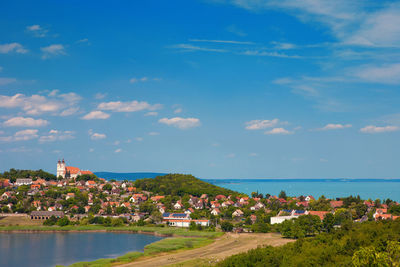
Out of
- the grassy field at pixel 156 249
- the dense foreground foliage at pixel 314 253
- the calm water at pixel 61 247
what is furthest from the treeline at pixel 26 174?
the dense foreground foliage at pixel 314 253

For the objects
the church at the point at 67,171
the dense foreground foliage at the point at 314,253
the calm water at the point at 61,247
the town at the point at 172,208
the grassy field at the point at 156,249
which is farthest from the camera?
the church at the point at 67,171

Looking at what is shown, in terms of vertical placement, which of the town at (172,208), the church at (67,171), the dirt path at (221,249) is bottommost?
the dirt path at (221,249)

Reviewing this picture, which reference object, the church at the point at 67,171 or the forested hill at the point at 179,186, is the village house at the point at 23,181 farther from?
the forested hill at the point at 179,186

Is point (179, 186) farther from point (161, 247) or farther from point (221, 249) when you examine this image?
point (221, 249)

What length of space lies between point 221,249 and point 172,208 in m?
45.8

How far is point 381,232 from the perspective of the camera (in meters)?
40.6

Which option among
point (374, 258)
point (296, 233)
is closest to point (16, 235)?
point (296, 233)

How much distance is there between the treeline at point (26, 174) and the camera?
132775 mm

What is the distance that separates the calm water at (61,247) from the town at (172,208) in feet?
38.2

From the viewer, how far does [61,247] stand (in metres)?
61.7

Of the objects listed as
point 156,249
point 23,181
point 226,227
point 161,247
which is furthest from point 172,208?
point 23,181

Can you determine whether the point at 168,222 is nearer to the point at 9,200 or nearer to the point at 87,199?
the point at 87,199

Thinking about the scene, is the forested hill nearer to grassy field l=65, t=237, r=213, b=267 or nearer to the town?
the town

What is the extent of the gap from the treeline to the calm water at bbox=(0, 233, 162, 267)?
2482 inches
